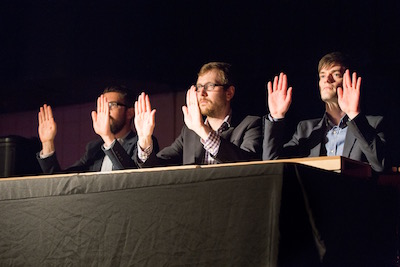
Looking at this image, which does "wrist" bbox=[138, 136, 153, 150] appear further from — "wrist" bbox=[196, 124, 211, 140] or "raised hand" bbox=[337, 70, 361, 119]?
"raised hand" bbox=[337, 70, 361, 119]

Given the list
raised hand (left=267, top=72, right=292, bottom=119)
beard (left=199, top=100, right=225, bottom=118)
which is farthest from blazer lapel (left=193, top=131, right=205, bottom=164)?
raised hand (left=267, top=72, right=292, bottom=119)

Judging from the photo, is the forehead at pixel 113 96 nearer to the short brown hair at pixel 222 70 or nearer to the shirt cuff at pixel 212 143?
the short brown hair at pixel 222 70

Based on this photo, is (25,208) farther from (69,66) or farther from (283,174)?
(69,66)

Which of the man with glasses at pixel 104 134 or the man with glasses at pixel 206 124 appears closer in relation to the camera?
the man with glasses at pixel 206 124

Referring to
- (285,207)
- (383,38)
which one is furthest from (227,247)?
(383,38)

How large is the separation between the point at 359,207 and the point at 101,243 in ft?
2.34

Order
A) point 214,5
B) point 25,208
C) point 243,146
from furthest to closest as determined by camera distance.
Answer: point 214,5, point 243,146, point 25,208

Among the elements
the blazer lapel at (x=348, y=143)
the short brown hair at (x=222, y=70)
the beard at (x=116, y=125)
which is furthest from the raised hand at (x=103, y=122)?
the blazer lapel at (x=348, y=143)

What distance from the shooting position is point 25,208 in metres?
1.51

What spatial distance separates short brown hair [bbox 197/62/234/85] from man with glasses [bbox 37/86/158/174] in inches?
22.2

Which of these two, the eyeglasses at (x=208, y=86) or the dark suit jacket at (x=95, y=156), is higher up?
the eyeglasses at (x=208, y=86)

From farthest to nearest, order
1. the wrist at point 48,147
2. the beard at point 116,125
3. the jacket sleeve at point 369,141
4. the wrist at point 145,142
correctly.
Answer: the wrist at point 48,147
the beard at point 116,125
the wrist at point 145,142
the jacket sleeve at point 369,141

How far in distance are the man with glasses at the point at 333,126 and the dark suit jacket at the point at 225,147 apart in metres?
0.14

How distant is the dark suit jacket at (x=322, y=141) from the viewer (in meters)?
2.29
